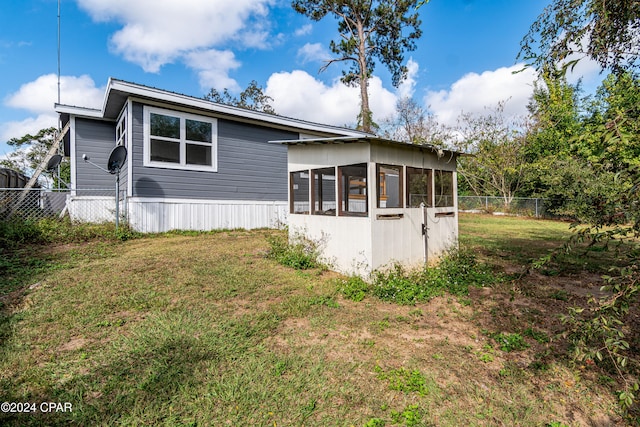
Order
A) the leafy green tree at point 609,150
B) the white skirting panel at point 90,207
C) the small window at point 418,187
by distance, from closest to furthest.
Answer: the leafy green tree at point 609,150
the small window at point 418,187
the white skirting panel at point 90,207

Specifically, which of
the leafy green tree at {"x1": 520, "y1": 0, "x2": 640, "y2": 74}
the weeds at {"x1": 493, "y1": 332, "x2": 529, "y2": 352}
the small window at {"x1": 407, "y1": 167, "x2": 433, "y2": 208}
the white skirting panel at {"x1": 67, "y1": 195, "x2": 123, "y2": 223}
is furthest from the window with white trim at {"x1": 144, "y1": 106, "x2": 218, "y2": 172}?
the weeds at {"x1": 493, "y1": 332, "x2": 529, "y2": 352}

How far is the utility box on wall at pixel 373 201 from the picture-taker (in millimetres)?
4516

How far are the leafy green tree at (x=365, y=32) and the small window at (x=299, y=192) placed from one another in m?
10.8

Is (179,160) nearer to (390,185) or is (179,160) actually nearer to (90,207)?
(90,207)

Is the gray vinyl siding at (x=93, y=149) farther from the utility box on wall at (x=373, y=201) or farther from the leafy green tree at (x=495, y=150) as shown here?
the leafy green tree at (x=495, y=150)

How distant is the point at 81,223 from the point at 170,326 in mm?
6204

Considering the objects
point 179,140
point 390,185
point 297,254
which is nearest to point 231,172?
point 179,140

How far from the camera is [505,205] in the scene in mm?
19953

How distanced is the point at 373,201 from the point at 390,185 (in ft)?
2.42

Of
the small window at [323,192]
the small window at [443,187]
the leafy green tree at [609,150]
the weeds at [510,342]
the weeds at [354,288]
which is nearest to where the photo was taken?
the leafy green tree at [609,150]

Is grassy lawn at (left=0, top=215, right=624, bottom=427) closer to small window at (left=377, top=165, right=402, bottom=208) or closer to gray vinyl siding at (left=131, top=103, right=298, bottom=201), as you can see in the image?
small window at (left=377, top=165, right=402, bottom=208)

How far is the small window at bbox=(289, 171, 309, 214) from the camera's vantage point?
5.72 meters

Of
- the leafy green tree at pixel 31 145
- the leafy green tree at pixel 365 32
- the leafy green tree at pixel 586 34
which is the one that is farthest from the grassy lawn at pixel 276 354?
the leafy green tree at pixel 31 145

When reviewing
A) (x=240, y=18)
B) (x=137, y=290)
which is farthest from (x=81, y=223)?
(x=240, y=18)
